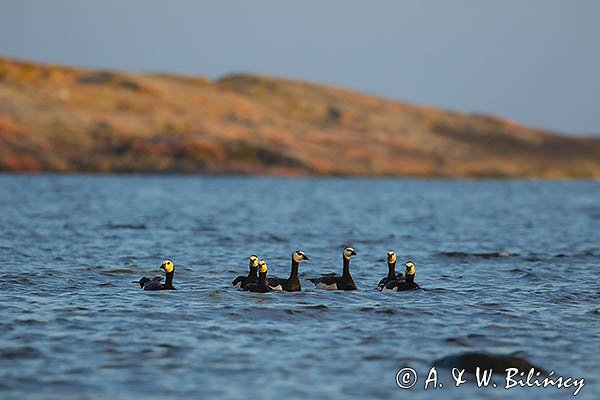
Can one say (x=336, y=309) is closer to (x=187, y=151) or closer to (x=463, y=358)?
(x=463, y=358)

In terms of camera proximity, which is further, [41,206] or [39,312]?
[41,206]

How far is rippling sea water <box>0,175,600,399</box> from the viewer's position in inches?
633

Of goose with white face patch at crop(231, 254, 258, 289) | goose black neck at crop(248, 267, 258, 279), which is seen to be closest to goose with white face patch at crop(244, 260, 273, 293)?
goose with white face patch at crop(231, 254, 258, 289)

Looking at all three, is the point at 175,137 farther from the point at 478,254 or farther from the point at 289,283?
the point at 289,283

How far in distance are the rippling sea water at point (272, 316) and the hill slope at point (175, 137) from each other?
11007cm

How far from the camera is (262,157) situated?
539ft

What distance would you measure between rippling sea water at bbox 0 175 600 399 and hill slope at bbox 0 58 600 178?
361 feet

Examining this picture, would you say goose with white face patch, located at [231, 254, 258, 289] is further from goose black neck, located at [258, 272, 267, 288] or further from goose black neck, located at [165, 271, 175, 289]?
goose black neck, located at [165, 271, 175, 289]

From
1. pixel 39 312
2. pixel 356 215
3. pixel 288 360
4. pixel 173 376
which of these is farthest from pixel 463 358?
pixel 356 215

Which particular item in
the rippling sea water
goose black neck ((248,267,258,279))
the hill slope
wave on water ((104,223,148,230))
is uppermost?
the hill slope

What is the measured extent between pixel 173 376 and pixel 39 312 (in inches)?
248

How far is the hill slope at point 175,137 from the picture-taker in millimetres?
150125

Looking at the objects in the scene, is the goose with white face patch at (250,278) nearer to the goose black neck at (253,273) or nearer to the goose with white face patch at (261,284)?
the goose black neck at (253,273)

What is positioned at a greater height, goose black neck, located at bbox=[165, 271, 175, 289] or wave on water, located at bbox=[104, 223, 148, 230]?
wave on water, located at bbox=[104, 223, 148, 230]
